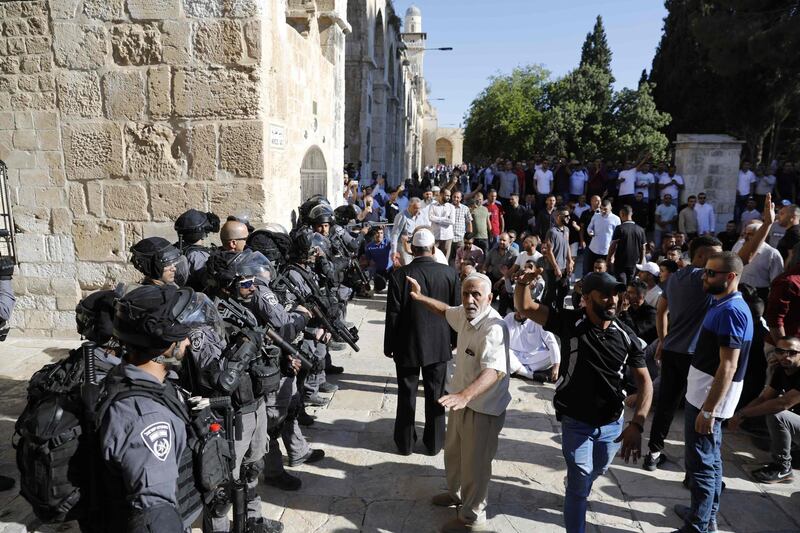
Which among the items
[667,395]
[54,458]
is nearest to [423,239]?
[667,395]

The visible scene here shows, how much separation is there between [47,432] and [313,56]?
21.0 ft

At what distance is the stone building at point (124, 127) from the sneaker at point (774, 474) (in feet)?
15.9

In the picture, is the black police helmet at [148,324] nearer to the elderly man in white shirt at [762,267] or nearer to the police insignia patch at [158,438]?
the police insignia patch at [158,438]

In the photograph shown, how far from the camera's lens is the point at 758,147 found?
26.0 metres

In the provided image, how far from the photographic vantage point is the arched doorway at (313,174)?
714 centimetres

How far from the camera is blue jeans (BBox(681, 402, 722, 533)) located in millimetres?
3166

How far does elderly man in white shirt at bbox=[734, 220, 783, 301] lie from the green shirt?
420cm

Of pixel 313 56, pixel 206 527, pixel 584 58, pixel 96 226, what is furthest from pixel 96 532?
pixel 584 58

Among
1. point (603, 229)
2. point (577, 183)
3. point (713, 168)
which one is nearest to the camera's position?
point (603, 229)

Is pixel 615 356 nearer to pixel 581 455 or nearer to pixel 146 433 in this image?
pixel 581 455

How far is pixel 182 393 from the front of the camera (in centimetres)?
252

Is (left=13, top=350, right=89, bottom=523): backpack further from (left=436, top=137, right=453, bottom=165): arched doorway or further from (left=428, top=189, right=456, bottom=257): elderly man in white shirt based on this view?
(left=436, top=137, right=453, bottom=165): arched doorway

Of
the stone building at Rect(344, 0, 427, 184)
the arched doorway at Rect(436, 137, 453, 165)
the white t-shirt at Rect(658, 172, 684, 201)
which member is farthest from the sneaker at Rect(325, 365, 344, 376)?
the arched doorway at Rect(436, 137, 453, 165)

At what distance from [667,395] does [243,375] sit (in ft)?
10.1
